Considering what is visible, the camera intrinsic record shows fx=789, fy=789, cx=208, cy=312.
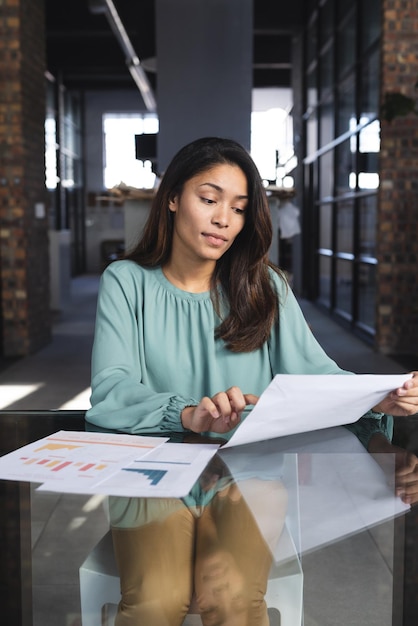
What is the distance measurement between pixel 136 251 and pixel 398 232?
478 centimetres

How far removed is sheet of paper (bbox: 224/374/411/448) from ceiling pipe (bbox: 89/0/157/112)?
8152 millimetres

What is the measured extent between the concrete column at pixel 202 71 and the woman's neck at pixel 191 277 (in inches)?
188

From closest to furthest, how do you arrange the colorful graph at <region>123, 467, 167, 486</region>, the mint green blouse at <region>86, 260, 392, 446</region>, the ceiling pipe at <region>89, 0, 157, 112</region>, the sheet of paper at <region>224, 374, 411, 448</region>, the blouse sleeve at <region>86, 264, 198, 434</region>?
the colorful graph at <region>123, 467, 167, 486</region>, the sheet of paper at <region>224, 374, 411, 448</region>, the blouse sleeve at <region>86, 264, 198, 434</region>, the mint green blouse at <region>86, 260, 392, 446</region>, the ceiling pipe at <region>89, 0, 157, 112</region>

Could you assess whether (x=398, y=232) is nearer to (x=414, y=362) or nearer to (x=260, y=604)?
(x=414, y=362)

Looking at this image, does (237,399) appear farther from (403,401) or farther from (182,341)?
(182,341)

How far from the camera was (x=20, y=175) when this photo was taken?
20.5ft

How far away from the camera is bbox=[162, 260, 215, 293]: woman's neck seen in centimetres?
172

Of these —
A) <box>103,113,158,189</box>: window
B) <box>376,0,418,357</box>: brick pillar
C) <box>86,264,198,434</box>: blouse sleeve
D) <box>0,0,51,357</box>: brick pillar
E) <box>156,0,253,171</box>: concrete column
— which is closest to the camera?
<box>86,264,198,434</box>: blouse sleeve

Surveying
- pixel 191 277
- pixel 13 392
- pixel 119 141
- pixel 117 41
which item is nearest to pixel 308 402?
pixel 191 277

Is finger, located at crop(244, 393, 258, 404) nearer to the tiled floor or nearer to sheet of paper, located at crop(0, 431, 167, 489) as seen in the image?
sheet of paper, located at crop(0, 431, 167, 489)

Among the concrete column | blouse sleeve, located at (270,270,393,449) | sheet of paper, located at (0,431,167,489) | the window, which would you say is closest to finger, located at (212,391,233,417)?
sheet of paper, located at (0,431,167,489)

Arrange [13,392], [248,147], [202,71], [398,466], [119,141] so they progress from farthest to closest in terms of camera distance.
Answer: [119,141] → [202,71] → [248,147] → [13,392] → [398,466]

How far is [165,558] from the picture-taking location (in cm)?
85

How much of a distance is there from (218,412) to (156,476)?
0.81ft
